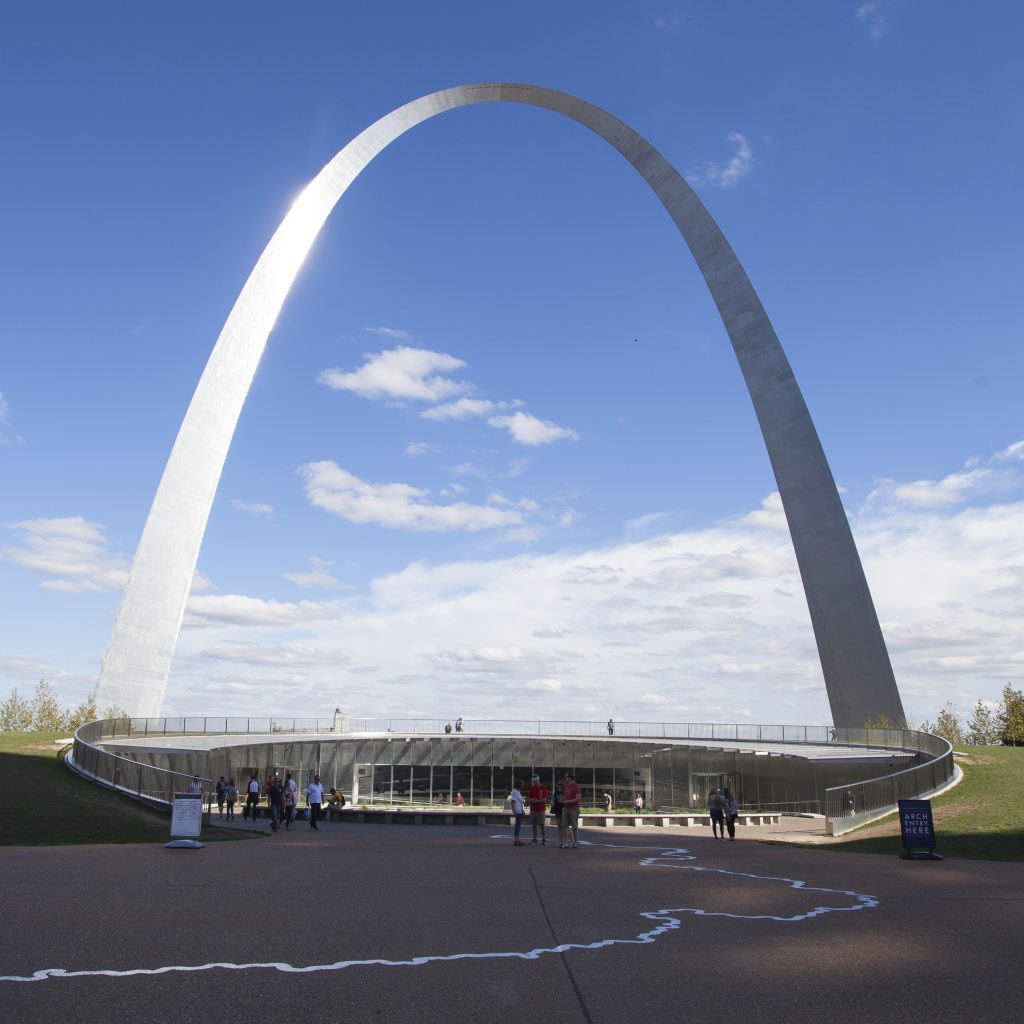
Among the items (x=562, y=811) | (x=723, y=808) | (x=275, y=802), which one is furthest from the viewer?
(x=275, y=802)

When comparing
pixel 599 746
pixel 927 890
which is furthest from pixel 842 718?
pixel 927 890

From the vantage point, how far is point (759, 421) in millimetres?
45906

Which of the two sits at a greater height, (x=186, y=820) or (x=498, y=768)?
(x=186, y=820)

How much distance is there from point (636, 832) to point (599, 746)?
88.2ft

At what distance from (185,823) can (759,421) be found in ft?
120

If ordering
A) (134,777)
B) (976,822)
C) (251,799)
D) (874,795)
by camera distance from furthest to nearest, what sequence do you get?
(251,799), (134,777), (874,795), (976,822)

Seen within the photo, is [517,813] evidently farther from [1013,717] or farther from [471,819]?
[1013,717]

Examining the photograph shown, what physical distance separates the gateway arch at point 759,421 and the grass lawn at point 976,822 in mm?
13365

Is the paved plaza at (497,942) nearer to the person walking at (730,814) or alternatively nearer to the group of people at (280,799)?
the person walking at (730,814)

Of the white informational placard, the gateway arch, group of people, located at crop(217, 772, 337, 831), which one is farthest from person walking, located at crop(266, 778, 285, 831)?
the gateway arch

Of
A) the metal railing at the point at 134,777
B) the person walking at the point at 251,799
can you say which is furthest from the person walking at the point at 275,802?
the person walking at the point at 251,799

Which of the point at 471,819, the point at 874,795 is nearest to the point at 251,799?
the point at 471,819

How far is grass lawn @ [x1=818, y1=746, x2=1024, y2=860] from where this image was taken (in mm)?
16875

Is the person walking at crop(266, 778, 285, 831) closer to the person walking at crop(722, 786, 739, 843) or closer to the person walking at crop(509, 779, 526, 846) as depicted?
the person walking at crop(509, 779, 526, 846)
